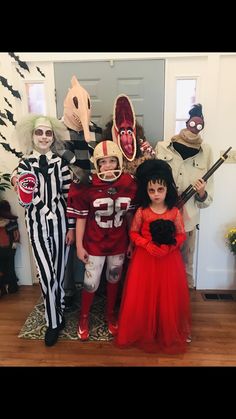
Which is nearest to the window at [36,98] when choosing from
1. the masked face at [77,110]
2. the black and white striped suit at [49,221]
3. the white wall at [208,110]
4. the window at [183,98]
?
the white wall at [208,110]

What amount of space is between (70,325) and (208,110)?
168 centimetres

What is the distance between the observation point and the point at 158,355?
5.92ft

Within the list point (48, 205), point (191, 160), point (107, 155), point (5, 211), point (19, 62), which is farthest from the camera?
point (5, 211)

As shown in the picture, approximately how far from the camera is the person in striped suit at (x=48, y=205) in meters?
1.79

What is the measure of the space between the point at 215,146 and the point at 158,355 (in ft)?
4.61

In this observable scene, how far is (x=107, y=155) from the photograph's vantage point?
5.59 ft

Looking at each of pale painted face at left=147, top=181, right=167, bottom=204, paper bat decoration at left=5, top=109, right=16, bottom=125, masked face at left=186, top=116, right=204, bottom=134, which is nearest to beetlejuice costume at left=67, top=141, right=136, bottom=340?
pale painted face at left=147, top=181, right=167, bottom=204

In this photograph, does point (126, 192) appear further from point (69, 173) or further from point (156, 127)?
point (156, 127)

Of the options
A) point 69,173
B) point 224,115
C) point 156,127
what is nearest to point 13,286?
point 69,173

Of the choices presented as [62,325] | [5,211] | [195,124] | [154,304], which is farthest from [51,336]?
[195,124]

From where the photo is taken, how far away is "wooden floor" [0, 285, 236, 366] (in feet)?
5.77

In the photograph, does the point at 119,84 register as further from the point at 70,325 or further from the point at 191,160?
the point at 70,325

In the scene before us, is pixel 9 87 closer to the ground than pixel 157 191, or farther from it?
farther from it

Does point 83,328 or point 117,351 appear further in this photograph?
point 83,328
